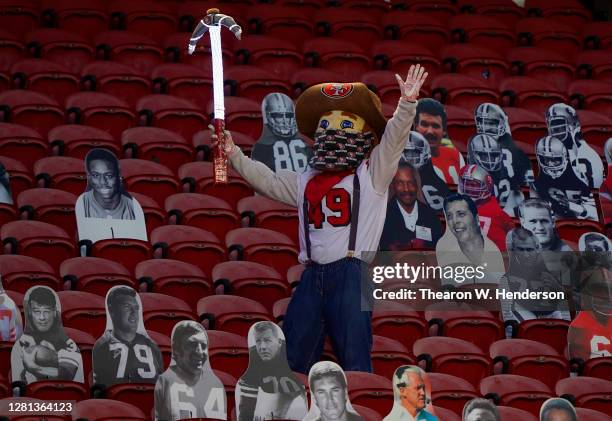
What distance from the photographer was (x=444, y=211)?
29.3ft

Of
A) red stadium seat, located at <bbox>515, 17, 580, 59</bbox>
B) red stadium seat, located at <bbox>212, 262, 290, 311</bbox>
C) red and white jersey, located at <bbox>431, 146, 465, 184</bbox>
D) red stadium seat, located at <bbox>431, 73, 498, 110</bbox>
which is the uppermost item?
red stadium seat, located at <bbox>515, 17, 580, 59</bbox>

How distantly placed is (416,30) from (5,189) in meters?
3.45

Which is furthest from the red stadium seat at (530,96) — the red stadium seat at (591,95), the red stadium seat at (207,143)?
the red stadium seat at (207,143)

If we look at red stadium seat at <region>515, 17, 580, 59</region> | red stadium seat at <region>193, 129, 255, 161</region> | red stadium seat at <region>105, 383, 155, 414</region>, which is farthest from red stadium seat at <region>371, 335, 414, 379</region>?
red stadium seat at <region>515, 17, 580, 59</region>

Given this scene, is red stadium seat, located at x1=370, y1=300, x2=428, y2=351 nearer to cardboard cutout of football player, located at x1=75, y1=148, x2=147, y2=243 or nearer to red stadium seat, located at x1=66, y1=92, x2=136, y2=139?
cardboard cutout of football player, located at x1=75, y1=148, x2=147, y2=243

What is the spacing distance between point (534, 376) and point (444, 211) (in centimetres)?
133

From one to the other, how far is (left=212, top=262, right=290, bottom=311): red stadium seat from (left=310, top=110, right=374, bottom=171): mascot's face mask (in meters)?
0.71

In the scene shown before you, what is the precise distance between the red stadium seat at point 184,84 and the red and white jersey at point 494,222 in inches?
71.3

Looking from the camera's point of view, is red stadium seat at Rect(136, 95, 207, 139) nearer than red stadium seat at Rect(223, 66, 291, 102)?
Yes

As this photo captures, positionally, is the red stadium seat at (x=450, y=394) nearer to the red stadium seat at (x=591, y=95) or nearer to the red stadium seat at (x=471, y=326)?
the red stadium seat at (x=471, y=326)

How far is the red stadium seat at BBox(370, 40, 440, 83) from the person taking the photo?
1057 cm

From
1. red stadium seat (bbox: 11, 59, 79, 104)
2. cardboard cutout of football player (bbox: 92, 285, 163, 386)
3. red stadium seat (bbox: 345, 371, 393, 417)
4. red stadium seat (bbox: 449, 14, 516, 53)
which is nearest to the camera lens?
red stadium seat (bbox: 345, 371, 393, 417)

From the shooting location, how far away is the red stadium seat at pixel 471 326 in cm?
805

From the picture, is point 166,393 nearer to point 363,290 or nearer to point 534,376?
point 363,290
